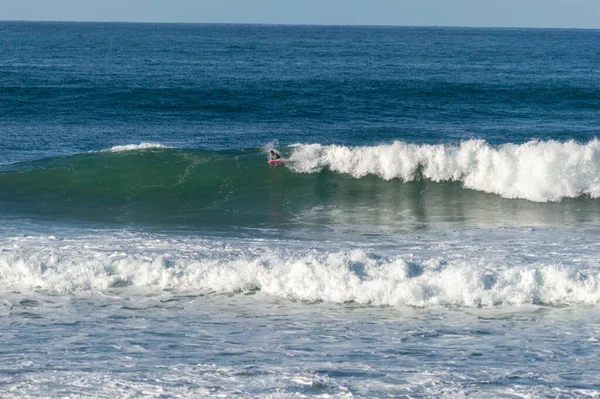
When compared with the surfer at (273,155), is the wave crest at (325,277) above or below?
below

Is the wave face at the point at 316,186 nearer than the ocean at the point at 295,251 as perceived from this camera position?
No

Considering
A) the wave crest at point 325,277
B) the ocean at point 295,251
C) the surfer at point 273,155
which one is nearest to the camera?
the ocean at point 295,251

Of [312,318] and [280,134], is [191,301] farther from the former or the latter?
[280,134]

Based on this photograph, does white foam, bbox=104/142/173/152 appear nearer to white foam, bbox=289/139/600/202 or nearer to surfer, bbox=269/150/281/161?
surfer, bbox=269/150/281/161

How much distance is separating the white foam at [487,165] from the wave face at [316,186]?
29 mm

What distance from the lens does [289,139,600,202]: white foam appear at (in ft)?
72.1

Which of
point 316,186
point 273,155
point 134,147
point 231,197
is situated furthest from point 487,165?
point 134,147

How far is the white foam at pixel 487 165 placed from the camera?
2198 centimetres

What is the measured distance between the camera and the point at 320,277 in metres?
14.6

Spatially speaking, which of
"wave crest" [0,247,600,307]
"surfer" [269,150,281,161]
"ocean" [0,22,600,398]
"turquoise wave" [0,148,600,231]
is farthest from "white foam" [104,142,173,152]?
"wave crest" [0,247,600,307]

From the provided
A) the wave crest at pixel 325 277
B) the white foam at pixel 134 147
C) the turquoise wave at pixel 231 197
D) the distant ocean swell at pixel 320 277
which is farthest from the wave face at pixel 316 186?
the wave crest at pixel 325 277

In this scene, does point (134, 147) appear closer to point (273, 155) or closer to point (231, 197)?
point (273, 155)

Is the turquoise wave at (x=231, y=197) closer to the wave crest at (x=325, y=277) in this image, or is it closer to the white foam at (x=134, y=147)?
the white foam at (x=134, y=147)

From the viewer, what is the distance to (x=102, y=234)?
18.1m
